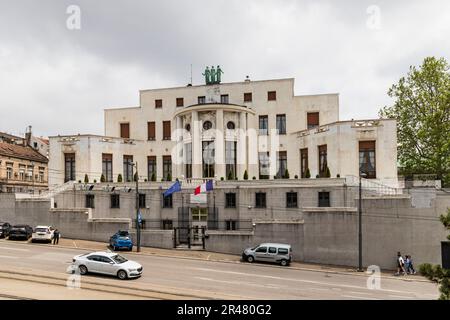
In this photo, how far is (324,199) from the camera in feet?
115

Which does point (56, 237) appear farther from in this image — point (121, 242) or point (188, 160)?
point (188, 160)

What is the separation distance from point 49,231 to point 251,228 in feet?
61.3

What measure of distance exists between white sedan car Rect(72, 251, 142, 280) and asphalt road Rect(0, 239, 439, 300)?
0.49 m

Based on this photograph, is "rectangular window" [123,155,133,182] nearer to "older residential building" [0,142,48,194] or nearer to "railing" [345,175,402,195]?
"older residential building" [0,142,48,194]

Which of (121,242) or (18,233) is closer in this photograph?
(121,242)

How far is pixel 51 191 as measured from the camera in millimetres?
39719

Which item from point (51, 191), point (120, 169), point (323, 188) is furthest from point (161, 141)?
point (323, 188)

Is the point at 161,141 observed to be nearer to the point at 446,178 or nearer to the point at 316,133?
the point at 316,133

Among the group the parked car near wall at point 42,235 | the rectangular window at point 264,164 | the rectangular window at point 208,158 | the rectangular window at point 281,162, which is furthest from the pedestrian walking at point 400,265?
the parked car near wall at point 42,235

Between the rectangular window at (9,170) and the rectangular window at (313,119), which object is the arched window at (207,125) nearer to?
the rectangular window at (313,119)

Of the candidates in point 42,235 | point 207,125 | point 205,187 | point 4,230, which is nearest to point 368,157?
point 205,187

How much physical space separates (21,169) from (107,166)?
21731mm

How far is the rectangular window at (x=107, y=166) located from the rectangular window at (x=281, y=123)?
2205 cm

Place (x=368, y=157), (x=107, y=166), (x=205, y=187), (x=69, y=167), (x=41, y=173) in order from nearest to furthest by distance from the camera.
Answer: (x=205, y=187) → (x=368, y=157) → (x=69, y=167) → (x=107, y=166) → (x=41, y=173)
